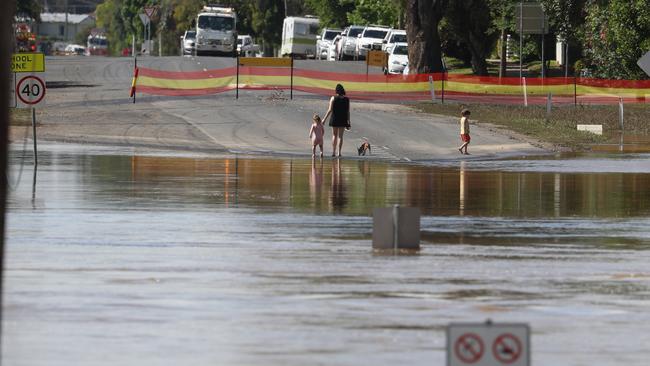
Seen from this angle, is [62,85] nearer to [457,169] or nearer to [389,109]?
[389,109]

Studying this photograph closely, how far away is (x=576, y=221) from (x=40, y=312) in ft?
35.1

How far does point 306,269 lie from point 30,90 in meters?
14.9

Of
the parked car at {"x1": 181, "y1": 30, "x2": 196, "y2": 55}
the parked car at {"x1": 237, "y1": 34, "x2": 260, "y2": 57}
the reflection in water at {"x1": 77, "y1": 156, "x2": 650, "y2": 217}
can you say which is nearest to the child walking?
the reflection in water at {"x1": 77, "y1": 156, "x2": 650, "y2": 217}

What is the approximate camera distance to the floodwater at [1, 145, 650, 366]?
12117 millimetres

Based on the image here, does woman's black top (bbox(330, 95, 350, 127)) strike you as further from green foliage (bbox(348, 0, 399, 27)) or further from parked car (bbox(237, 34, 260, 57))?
parked car (bbox(237, 34, 260, 57))

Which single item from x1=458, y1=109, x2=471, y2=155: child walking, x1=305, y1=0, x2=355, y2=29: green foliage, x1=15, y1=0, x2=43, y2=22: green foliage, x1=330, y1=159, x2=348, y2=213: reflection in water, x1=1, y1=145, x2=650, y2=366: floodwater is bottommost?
x1=1, y1=145, x2=650, y2=366: floodwater

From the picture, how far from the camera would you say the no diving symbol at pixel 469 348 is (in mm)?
8234

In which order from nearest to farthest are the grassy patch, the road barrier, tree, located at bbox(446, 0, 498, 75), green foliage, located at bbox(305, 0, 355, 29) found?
the grassy patch, the road barrier, tree, located at bbox(446, 0, 498, 75), green foliage, located at bbox(305, 0, 355, 29)

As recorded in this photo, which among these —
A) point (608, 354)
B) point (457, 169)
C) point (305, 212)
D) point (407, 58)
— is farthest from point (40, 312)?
point (407, 58)

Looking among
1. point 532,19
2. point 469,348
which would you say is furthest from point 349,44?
point 469,348

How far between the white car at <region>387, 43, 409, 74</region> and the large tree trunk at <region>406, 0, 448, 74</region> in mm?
4774

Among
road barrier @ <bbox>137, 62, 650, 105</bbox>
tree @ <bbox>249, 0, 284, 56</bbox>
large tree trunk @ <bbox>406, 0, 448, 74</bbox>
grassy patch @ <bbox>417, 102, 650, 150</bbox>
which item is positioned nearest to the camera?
grassy patch @ <bbox>417, 102, 650, 150</bbox>

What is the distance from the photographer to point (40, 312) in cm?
1337

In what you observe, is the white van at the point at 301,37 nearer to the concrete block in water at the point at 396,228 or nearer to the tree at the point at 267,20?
the tree at the point at 267,20
